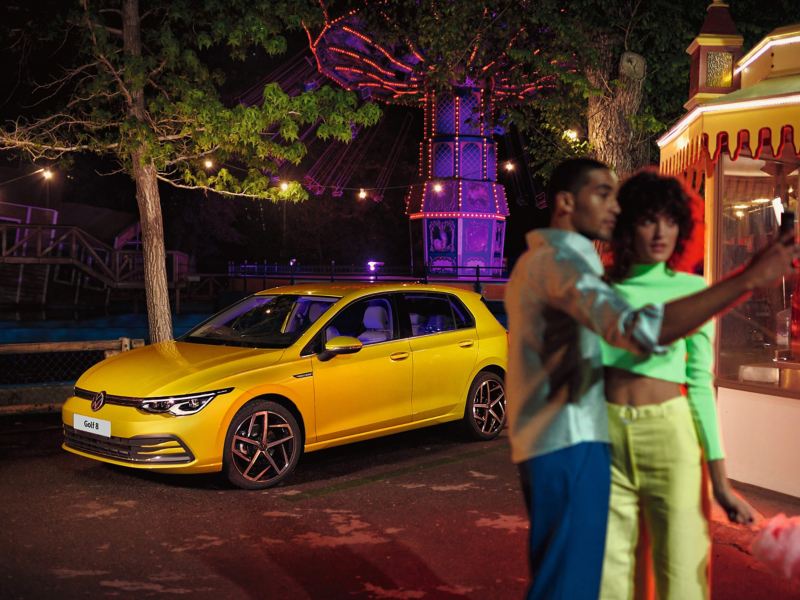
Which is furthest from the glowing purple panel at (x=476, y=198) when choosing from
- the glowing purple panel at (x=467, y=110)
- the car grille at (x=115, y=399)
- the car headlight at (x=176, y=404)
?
the car headlight at (x=176, y=404)

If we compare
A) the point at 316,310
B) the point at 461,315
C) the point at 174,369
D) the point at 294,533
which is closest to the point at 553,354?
the point at 294,533

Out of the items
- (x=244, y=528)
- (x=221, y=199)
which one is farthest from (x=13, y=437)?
(x=221, y=199)

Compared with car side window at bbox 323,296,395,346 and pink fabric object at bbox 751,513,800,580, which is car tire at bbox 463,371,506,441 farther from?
pink fabric object at bbox 751,513,800,580

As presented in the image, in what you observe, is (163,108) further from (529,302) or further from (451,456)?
(529,302)

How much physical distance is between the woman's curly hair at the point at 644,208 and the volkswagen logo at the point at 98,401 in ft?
16.8

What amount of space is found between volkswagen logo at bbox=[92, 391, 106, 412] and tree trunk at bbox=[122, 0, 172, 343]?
Answer: 5769mm

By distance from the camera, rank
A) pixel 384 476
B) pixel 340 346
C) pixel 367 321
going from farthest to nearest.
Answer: pixel 367 321
pixel 384 476
pixel 340 346

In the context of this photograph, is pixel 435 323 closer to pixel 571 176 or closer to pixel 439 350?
pixel 439 350

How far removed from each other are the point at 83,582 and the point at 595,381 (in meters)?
3.54

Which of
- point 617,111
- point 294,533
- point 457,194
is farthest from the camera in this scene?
point 457,194

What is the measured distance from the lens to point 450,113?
1508 inches

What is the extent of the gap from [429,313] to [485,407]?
3.95 feet

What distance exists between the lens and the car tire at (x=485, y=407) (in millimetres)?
8648

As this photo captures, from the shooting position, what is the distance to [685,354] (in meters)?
2.85
